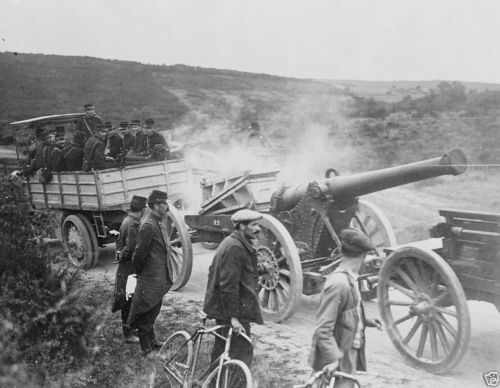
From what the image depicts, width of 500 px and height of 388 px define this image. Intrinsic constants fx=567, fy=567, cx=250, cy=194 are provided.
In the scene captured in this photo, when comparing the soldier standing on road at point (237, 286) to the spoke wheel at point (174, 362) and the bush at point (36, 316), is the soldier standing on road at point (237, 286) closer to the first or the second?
the spoke wheel at point (174, 362)

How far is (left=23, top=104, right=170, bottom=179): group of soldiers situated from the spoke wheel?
5.75m

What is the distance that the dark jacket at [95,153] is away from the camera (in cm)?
1010

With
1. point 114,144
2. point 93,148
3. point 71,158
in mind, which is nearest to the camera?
point 93,148

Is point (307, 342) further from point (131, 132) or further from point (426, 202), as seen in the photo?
point (426, 202)

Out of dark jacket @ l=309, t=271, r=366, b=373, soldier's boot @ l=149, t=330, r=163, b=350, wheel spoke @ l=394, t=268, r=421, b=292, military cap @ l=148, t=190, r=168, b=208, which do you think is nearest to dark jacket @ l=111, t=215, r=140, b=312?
military cap @ l=148, t=190, r=168, b=208

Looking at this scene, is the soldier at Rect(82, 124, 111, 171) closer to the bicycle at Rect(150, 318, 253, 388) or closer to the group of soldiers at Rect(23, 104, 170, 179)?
the group of soldiers at Rect(23, 104, 170, 179)

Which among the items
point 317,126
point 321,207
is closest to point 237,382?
point 321,207

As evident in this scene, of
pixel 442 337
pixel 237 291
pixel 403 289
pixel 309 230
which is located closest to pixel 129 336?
pixel 237 291

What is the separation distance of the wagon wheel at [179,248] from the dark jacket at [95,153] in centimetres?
227

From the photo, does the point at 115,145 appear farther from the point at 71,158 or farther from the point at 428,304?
the point at 428,304

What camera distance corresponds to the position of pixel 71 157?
1059cm

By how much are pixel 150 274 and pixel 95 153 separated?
4800mm

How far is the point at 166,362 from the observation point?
4.80m

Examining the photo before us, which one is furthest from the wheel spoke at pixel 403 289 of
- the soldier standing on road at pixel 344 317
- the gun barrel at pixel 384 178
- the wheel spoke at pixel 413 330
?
the soldier standing on road at pixel 344 317
